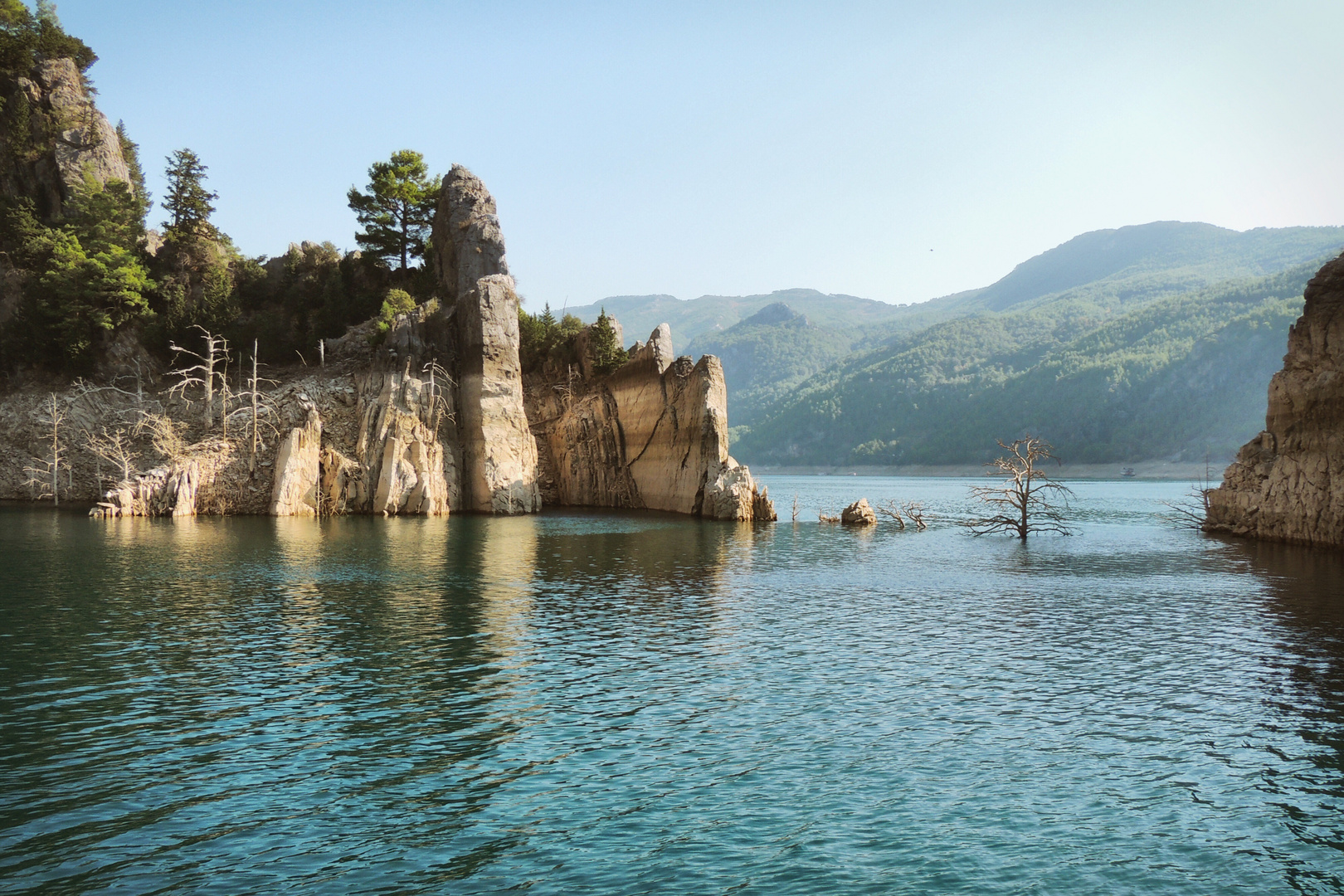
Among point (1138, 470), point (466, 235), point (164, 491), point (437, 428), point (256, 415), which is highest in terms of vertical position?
point (466, 235)

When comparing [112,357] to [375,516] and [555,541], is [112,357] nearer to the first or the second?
[375,516]

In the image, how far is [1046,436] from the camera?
538 ft

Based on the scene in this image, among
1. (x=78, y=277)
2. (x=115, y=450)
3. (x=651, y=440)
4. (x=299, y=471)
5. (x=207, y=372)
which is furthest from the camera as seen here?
(x=651, y=440)

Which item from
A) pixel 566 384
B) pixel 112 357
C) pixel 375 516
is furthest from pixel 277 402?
pixel 566 384

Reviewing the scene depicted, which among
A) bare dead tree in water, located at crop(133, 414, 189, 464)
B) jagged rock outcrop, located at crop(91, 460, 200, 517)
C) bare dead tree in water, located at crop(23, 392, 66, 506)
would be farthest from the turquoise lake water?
bare dead tree in water, located at crop(23, 392, 66, 506)

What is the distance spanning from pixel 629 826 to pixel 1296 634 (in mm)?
20992

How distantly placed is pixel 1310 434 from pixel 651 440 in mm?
42633

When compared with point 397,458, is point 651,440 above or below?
above

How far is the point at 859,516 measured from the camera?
198 ft

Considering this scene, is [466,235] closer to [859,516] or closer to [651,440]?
[651,440]

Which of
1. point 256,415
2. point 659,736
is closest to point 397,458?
point 256,415

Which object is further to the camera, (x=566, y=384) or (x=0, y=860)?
(x=566, y=384)

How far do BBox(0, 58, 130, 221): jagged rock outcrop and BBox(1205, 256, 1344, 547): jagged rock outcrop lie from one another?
87964 millimetres

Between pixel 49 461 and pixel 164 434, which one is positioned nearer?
pixel 164 434
